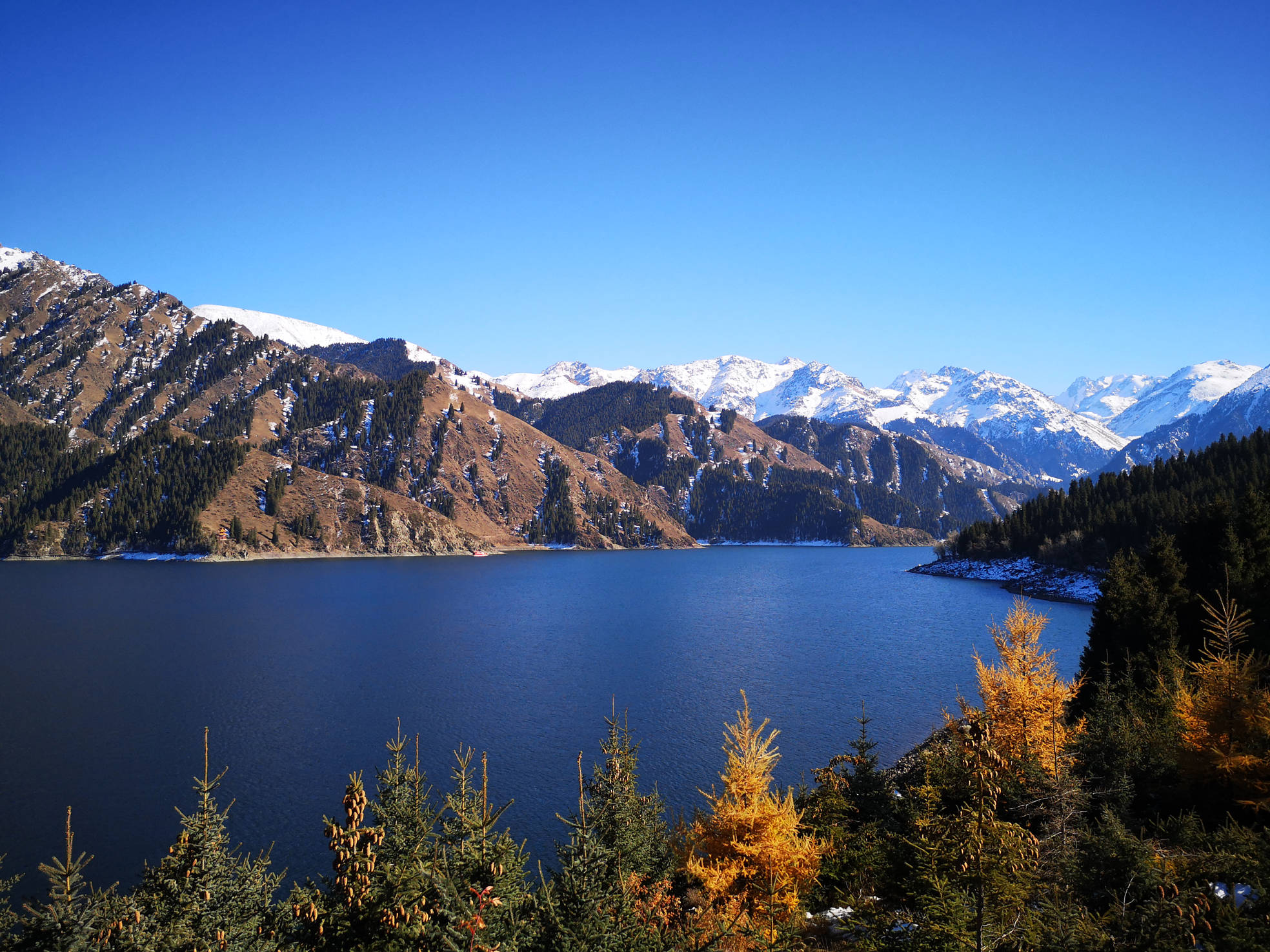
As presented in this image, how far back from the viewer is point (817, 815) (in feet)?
93.0

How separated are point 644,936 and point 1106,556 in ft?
493

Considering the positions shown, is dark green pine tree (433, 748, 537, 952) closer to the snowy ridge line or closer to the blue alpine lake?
the blue alpine lake

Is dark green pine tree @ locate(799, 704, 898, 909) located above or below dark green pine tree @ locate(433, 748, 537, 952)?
below

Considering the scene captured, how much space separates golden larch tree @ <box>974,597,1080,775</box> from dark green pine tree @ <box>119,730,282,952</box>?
24.8 m

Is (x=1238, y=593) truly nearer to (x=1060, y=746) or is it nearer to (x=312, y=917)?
(x=1060, y=746)

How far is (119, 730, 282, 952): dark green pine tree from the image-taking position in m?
14.5

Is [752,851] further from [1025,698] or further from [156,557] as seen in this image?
[156,557]

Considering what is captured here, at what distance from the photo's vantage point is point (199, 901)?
15406 mm

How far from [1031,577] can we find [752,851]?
155m

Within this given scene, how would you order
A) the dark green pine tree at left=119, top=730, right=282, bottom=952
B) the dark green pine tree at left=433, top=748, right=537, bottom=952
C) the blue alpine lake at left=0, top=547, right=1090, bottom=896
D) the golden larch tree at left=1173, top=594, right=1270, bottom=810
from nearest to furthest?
the dark green pine tree at left=433, top=748, right=537, bottom=952, the dark green pine tree at left=119, top=730, right=282, bottom=952, the golden larch tree at left=1173, top=594, right=1270, bottom=810, the blue alpine lake at left=0, top=547, right=1090, bottom=896

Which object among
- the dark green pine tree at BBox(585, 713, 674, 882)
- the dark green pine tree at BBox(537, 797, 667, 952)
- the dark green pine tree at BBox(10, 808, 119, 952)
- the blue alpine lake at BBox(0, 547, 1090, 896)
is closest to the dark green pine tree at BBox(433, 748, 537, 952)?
the dark green pine tree at BBox(537, 797, 667, 952)

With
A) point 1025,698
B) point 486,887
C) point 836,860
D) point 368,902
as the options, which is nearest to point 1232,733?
→ point 1025,698

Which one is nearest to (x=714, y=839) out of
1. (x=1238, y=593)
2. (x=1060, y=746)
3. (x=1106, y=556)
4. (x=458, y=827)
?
(x=458, y=827)

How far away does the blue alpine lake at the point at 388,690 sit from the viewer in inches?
1563
